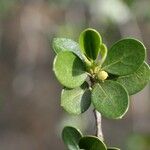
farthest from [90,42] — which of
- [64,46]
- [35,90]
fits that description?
[35,90]

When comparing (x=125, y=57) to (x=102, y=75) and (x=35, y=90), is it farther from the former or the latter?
(x=35, y=90)

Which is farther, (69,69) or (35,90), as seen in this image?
(35,90)

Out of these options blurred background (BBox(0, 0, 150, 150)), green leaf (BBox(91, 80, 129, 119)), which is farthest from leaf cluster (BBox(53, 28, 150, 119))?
blurred background (BBox(0, 0, 150, 150))

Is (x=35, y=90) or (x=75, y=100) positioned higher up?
(x=35, y=90)

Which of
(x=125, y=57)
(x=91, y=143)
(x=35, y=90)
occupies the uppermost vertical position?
(x=35, y=90)

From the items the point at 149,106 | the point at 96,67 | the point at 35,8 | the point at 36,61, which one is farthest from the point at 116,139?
the point at 96,67

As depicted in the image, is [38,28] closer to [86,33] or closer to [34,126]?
[34,126]

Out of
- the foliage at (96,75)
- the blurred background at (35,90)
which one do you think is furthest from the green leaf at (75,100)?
the blurred background at (35,90)
